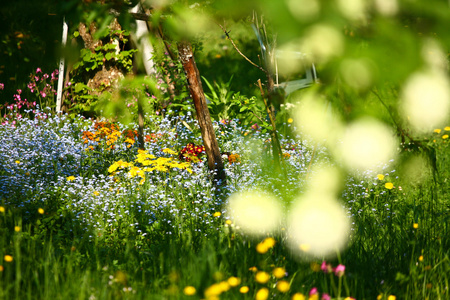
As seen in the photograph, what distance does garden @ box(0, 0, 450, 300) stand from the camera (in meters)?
1.15

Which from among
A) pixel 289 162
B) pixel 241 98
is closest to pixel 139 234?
pixel 289 162

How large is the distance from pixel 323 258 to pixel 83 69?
572cm

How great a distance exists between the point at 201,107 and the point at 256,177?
0.96 metres

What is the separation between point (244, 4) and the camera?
1.23 m

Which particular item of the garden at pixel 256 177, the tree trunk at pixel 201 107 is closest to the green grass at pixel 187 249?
the garden at pixel 256 177

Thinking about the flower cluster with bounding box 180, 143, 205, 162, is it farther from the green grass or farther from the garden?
the green grass

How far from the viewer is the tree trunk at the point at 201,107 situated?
3.63 m

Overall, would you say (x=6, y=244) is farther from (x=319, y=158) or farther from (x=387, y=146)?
(x=319, y=158)

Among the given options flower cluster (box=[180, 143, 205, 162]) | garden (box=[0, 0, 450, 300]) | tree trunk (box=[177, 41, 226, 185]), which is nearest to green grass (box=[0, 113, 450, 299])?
garden (box=[0, 0, 450, 300])

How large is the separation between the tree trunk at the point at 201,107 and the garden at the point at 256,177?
0.01m

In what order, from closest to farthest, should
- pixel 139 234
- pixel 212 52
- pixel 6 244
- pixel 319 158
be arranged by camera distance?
pixel 6 244, pixel 139 234, pixel 319 158, pixel 212 52

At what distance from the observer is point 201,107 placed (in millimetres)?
3801

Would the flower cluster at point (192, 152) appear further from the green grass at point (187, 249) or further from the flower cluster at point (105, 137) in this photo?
the flower cluster at point (105, 137)

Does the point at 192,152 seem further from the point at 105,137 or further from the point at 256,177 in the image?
the point at 105,137
